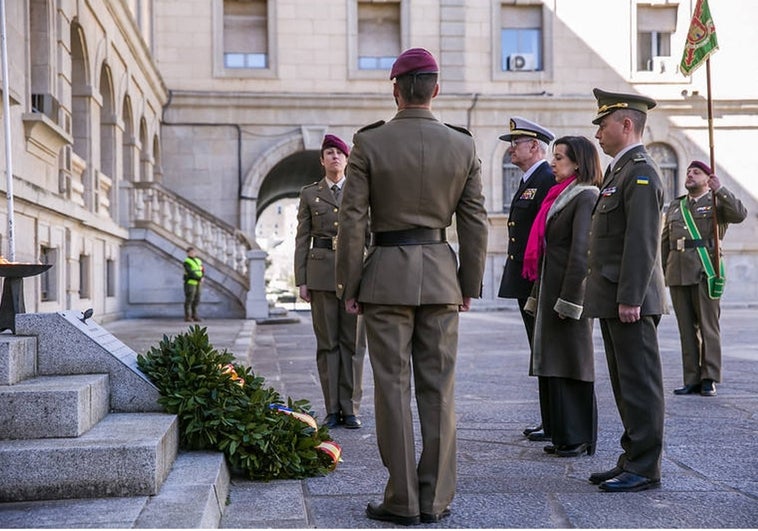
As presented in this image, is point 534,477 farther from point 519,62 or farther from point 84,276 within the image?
point 519,62

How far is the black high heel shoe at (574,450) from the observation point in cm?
530

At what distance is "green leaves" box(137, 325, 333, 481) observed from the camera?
466cm

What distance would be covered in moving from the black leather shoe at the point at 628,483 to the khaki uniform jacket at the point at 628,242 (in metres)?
0.80

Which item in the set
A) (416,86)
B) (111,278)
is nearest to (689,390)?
(416,86)

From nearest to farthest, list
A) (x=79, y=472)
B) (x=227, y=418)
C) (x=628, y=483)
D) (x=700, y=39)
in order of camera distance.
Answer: (x=79, y=472), (x=628, y=483), (x=227, y=418), (x=700, y=39)

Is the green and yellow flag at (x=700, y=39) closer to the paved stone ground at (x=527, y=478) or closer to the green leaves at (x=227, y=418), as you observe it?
the paved stone ground at (x=527, y=478)

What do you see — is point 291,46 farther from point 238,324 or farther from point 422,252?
point 422,252

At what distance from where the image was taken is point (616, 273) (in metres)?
4.69

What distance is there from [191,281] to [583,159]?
45.2 feet

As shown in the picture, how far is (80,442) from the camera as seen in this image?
4.04 metres

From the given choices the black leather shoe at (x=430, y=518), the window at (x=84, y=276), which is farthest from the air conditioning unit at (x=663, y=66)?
the black leather shoe at (x=430, y=518)

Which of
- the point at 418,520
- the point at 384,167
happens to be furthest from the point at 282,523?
the point at 384,167

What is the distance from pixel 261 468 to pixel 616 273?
2.07 metres

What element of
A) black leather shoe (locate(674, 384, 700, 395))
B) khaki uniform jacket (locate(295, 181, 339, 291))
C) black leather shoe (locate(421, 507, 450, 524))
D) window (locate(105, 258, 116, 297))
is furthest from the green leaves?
window (locate(105, 258, 116, 297))
